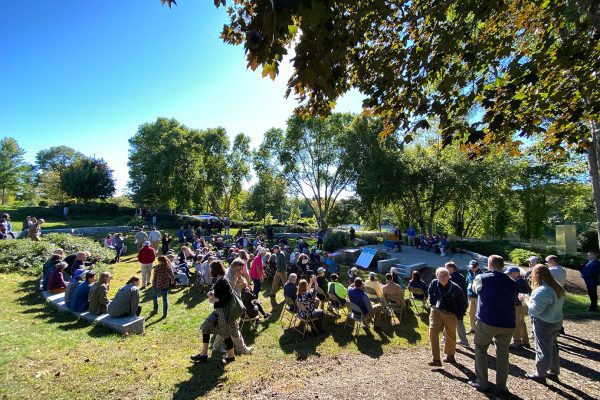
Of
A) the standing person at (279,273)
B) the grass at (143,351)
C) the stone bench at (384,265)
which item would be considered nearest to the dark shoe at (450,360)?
the grass at (143,351)

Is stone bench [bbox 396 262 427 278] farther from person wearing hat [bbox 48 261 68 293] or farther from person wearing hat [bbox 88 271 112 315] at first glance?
person wearing hat [bbox 48 261 68 293]

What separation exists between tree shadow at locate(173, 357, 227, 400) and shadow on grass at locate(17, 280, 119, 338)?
246 cm

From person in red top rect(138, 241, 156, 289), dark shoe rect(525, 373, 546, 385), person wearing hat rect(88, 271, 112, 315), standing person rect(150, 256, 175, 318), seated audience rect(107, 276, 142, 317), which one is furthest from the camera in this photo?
person in red top rect(138, 241, 156, 289)

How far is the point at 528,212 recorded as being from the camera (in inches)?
1114

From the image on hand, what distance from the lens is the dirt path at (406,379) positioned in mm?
4414

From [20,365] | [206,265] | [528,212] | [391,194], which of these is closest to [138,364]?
[20,365]

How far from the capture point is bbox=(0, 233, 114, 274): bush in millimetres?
11391

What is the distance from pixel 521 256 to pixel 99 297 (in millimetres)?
19561

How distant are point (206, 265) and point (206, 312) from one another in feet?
6.49

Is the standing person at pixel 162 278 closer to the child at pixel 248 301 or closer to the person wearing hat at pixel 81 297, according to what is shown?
the person wearing hat at pixel 81 297

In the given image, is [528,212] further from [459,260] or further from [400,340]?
[400,340]

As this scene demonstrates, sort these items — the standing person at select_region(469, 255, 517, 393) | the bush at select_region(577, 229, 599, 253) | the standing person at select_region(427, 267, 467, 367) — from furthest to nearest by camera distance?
the bush at select_region(577, 229, 599, 253), the standing person at select_region(427, 267, 467, 367), the standing person at select_region(469, 255, 517, 393)

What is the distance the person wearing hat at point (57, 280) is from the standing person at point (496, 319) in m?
10.4

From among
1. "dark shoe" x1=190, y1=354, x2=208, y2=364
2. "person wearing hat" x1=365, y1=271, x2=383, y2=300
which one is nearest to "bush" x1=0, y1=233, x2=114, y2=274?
"dark shoe" x1=190, y1=354, x2=208, y2=364
